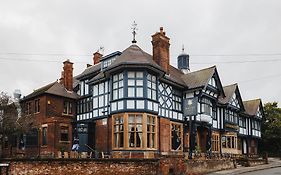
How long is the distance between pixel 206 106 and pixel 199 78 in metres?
2.89

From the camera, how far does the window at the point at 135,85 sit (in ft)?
91.9

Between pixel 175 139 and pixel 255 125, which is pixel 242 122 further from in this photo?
pixel 175 139

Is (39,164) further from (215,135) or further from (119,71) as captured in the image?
(215,135)

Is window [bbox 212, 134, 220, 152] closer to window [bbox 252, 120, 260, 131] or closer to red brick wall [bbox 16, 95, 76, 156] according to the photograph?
window [bbox 252, 120, 260, 131]

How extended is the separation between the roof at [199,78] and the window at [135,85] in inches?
301

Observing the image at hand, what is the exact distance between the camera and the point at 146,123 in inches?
1089

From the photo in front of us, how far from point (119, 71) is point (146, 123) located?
483 cm

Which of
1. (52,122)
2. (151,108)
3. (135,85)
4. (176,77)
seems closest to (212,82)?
(176,77)

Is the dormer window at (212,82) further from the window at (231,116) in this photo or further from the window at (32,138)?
the window at (32,138)

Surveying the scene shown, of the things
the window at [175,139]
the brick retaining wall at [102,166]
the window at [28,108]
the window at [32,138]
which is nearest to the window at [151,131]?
the brick retaining wall at [102,166]

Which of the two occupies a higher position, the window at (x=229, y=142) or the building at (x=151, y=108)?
the building at (x=151, y=108)

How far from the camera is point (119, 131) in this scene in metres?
28.2

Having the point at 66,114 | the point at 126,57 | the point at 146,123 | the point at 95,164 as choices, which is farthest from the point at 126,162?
the point at 66,114

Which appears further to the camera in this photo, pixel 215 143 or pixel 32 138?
pixel 215 143
